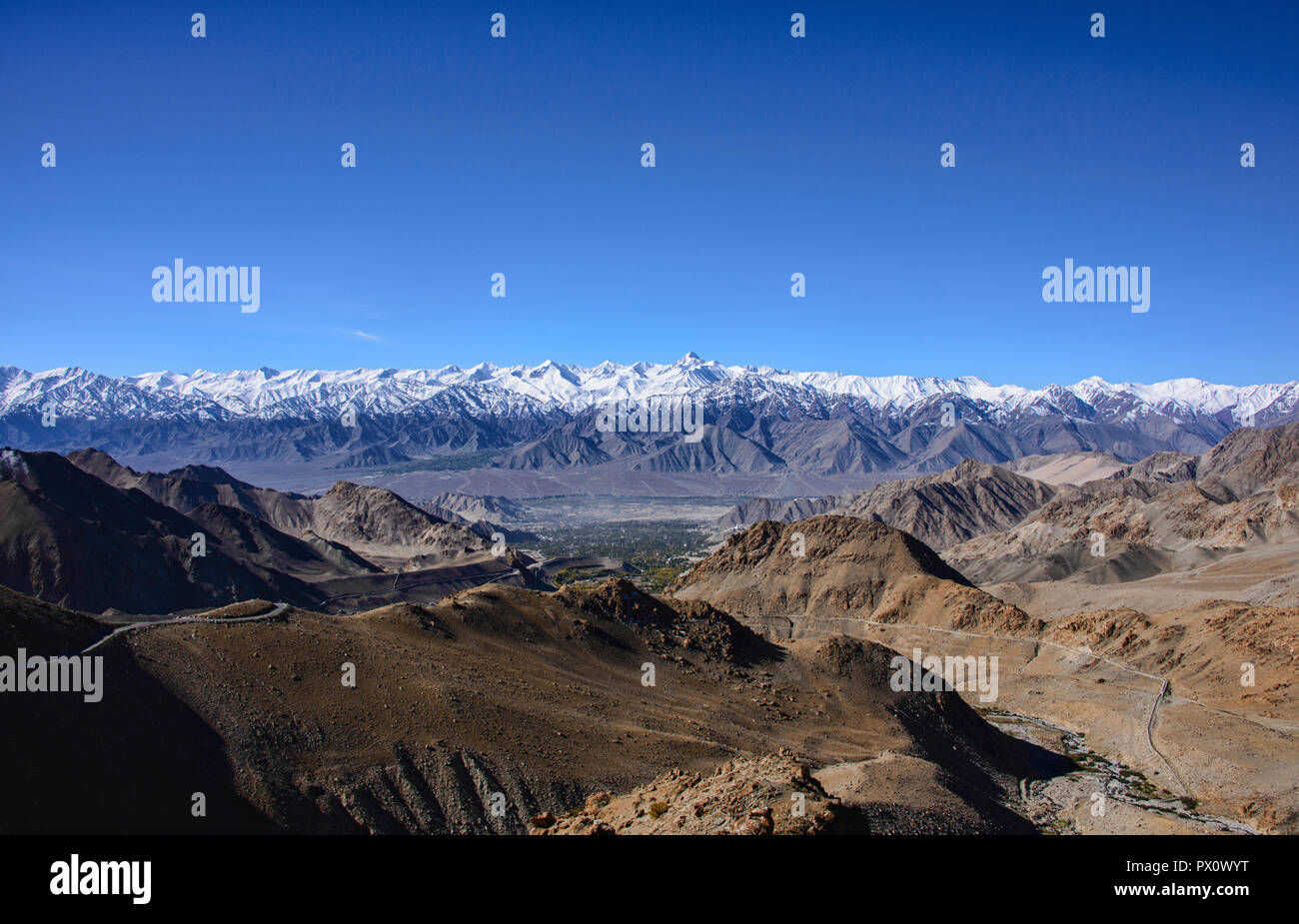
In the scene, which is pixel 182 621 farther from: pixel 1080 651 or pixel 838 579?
pixel 838 579

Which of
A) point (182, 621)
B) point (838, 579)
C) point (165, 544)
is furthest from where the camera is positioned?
point (838, 579)

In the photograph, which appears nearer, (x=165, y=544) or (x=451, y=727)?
(x=451, y=727)

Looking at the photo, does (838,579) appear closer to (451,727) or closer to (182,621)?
(451,727)

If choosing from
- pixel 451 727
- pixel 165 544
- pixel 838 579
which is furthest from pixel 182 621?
pixel 838 579

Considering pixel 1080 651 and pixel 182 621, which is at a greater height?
pixel 182 621

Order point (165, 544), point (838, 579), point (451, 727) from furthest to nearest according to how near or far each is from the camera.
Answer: point (838, 579) < point (165, 544) < point (451, 727)

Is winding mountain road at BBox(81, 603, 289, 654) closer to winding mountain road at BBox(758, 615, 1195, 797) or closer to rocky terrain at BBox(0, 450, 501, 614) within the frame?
rocky terrain at BBox(0, 450, 501, 614)

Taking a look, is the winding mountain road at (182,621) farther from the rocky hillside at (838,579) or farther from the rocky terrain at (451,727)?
the rocky hillside at (838,579)

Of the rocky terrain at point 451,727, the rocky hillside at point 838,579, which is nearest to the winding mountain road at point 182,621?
the rocky terrain at point 451,727

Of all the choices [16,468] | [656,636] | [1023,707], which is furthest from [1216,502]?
[16,468]

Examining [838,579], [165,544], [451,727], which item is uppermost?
[165,544]
